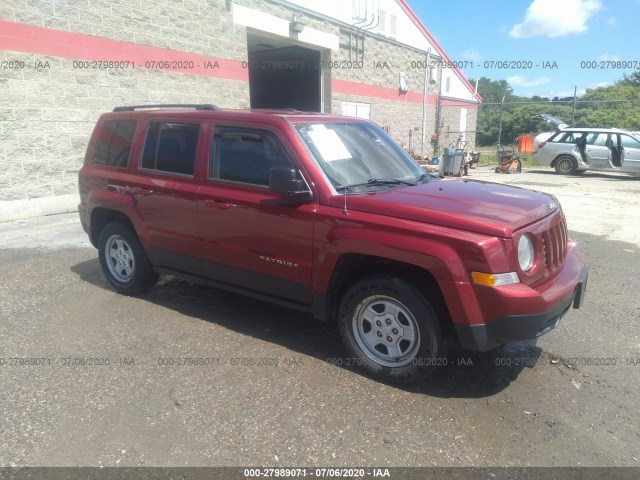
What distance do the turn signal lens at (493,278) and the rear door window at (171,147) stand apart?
104 inches

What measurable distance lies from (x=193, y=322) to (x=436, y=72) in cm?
2155

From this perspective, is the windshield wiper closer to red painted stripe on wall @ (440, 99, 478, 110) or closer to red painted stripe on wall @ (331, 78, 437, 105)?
red painted stripe on wall @ (331, 78, 437, 105)

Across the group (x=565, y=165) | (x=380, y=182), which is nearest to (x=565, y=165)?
(x=565, y=165)

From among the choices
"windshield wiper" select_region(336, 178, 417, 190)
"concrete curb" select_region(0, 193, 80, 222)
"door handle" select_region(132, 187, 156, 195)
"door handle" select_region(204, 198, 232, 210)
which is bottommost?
"concrete curb" select_region(0, 193, 80, 222)

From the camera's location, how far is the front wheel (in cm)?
1731

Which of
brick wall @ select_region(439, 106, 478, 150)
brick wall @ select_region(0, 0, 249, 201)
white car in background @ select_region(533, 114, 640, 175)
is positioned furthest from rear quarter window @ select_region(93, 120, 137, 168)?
brick wall @ select_region(439, 106, 478, 150)

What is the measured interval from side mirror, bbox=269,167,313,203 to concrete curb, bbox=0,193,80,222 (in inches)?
295

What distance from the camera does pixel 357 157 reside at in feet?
13.0

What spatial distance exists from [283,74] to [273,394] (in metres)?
19.0

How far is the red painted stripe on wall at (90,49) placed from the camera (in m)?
8.39

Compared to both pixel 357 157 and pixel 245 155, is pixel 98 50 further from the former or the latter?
pixel 357 157

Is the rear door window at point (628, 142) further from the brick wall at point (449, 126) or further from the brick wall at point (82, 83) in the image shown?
the brick wall at point (82, 83)

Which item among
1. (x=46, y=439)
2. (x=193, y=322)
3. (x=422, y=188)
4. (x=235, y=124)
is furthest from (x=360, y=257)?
(x=46, y=439)

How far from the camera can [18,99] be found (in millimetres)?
8547
